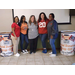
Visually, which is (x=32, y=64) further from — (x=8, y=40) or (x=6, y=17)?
(x=6, y=17)

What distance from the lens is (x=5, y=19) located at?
355 centimetres

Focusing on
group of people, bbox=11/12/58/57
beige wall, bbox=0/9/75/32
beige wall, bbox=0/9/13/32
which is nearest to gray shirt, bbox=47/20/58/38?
group of people, bbox=11/12/58/57

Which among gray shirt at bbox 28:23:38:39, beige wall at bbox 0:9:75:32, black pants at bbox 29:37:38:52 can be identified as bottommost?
black pants at bbox 29:37:38:52

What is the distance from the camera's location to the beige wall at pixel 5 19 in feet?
11.5

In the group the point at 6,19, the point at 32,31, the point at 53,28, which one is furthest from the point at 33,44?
the point at 6,19

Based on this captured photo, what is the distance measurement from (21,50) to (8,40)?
26.4 inches

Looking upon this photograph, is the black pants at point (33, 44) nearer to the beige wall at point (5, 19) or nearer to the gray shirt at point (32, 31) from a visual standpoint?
the gray shirt at point (32, 31)

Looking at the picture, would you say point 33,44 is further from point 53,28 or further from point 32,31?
point 53,28

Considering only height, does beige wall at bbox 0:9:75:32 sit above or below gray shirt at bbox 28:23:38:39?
above

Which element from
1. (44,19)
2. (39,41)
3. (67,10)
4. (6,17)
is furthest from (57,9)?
(6,17)

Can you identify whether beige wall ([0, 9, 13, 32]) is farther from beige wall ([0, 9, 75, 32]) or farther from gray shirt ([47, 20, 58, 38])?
gray shirt ([47, 20, 58, 38])

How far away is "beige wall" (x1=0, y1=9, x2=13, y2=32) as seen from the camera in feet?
11.5

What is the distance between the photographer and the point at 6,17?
3.54m
